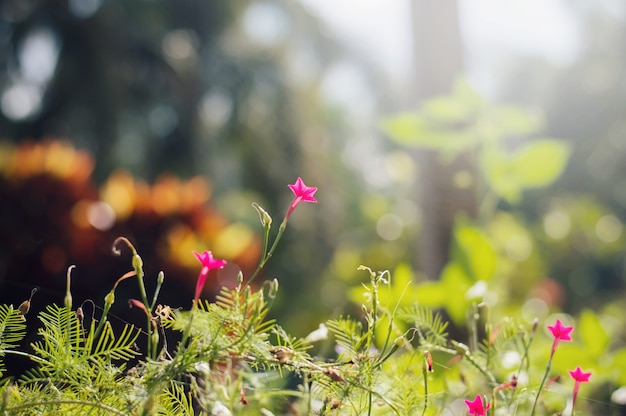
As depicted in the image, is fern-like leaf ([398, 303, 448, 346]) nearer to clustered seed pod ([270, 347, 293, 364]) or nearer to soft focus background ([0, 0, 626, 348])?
clustered seed pod ([270, 347, 293, 364])

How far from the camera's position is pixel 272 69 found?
3.21m

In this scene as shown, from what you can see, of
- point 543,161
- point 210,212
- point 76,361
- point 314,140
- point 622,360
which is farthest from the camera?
point 314,140

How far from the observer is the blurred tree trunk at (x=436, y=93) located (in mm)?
950

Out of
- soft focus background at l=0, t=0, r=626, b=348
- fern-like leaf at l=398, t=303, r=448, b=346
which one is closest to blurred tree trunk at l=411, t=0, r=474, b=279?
soft focus background at l=0, t=0, r=626, b=348

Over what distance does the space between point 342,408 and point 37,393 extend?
100 millimetres

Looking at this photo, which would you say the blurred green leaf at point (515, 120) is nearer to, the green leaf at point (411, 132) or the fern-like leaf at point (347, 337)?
the green leaf at point (411, 132)

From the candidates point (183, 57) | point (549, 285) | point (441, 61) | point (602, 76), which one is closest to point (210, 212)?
point (441, 61)

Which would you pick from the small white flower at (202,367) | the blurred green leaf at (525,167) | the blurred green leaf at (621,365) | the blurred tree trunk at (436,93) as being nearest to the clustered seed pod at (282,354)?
the small white flower at (202,367)

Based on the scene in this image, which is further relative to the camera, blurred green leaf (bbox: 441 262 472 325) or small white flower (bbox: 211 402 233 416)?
blurred green leaf (bbox: 441 262 472 325)

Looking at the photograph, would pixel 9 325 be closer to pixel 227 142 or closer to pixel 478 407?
pixel 478 407

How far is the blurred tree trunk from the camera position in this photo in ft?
3.12

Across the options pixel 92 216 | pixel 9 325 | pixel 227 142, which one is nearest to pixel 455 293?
pixel 9 325

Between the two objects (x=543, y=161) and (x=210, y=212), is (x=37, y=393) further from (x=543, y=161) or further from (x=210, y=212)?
(x=210, y=212)

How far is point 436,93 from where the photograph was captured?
1.08 meters
